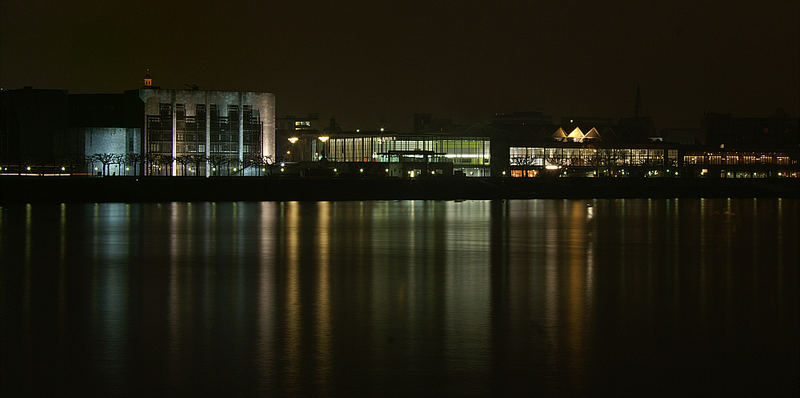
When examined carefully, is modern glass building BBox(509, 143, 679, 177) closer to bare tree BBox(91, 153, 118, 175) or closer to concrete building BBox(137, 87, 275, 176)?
concrete building BBox(137, 87, 275, 176)

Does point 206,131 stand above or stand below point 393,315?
above

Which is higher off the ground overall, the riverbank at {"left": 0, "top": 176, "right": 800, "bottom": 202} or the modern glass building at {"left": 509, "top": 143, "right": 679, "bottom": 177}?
the modern glass building at {"left": 509, "top": 143, "right": 679, "bottom": 177}

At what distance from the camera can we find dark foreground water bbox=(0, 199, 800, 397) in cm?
1005

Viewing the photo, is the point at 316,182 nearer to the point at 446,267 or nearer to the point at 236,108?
the point at 236,108

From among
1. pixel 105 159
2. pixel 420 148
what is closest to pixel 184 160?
pixel 105 159

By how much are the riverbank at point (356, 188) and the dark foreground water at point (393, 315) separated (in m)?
26.0

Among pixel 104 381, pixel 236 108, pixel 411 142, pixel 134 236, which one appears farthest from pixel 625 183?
pixel 104 381

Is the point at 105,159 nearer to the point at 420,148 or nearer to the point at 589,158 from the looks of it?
the point at 420,148

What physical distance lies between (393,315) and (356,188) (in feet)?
164

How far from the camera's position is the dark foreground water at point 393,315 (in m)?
10.1

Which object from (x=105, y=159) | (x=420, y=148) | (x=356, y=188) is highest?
(x=420, y=148)

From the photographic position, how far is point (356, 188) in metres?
63.8

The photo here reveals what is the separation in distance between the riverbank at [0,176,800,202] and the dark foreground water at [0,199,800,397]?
26.0m

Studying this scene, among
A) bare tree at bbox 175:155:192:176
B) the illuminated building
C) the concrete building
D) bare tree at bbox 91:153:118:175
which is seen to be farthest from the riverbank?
the illuminated building
